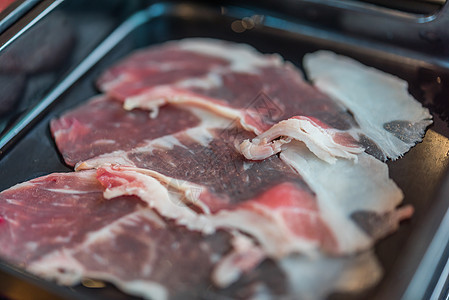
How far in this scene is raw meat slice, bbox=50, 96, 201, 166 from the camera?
160cm

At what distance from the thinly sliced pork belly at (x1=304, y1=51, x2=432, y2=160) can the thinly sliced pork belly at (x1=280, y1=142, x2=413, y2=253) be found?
0.38 ft

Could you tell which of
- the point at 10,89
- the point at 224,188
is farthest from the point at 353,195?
the point at 10,89

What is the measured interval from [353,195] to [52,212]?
0.77 metres

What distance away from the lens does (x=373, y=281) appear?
1.18 metres

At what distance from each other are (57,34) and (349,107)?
0.99m

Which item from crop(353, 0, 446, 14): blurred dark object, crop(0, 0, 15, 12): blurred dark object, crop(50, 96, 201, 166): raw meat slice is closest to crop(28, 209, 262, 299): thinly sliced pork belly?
crop(50, 96, 201, 166): raw meat slice

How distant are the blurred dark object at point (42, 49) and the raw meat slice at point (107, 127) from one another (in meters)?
0.19

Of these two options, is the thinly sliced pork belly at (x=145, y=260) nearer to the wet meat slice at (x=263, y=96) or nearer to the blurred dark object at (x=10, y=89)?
the wet meat slice at (x=263, y=96)

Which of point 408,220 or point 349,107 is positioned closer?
point 408,220

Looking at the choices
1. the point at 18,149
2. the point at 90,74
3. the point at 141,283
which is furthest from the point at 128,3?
the point at 141,283

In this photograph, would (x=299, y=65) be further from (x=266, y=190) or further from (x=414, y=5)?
(x=266, y=190)

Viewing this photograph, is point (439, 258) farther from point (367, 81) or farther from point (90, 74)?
point (90, 74)

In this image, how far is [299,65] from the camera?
1.92 meters

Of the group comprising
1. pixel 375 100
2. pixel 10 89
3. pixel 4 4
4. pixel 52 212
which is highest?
pixel 4 4
